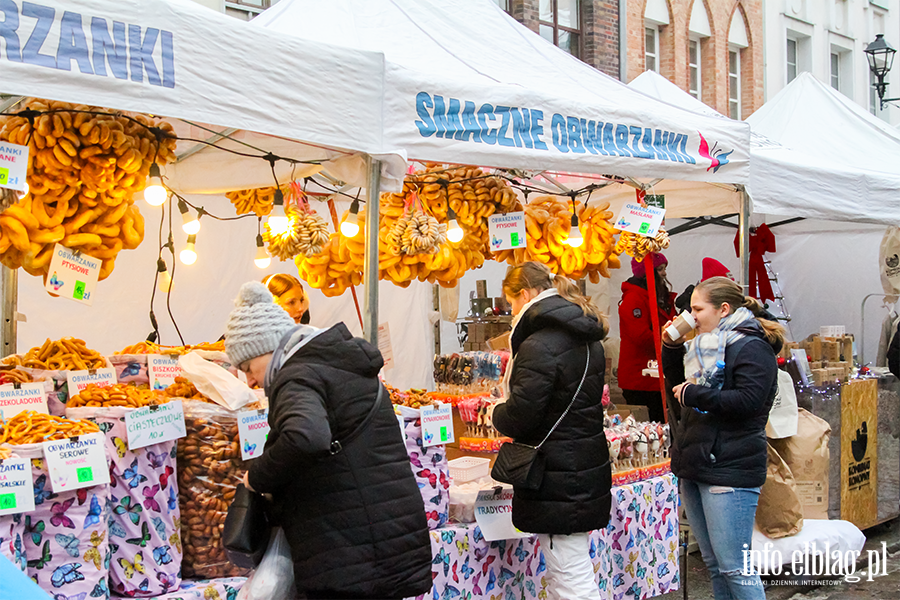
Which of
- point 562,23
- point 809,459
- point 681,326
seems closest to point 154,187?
point 681,326

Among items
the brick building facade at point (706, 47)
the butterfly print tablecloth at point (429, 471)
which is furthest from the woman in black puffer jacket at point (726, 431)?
the brick building facade at point (706, 47)

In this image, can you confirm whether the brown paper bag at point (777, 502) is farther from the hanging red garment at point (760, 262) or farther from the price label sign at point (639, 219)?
the hanging red garment at point (760, 262)

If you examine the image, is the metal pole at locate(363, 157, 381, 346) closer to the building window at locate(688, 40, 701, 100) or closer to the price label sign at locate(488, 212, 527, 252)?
the price label sign at locate(488, 212, 527, 252)

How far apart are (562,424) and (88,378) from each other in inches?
73.0

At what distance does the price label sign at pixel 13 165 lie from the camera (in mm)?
2838

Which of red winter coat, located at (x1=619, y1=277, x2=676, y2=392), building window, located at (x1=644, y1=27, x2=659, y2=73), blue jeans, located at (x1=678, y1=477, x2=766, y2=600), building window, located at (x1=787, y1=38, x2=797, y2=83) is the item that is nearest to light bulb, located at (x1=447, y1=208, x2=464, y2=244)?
blue jeans, located at (x1=678, y1=477, x2=766, y2=600)

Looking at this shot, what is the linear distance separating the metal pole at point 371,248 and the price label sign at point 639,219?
6.31 feet

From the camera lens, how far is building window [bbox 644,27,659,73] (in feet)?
44.6

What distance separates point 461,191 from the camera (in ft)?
16.3

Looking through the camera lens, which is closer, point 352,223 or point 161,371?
point 161,371

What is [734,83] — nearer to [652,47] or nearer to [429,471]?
[652,47]

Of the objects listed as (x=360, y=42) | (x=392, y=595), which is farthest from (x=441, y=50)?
(x=392, y=595)

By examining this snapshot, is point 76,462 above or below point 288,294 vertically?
below

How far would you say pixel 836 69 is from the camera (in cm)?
1756
